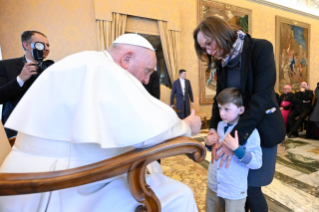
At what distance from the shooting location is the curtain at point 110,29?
459cm

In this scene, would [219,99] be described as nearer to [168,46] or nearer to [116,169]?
[116,169]

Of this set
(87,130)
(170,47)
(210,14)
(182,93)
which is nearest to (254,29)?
(210,14)

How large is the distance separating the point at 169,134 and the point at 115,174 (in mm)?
263

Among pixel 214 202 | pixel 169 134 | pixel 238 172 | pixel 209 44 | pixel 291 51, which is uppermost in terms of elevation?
pixel 291 51

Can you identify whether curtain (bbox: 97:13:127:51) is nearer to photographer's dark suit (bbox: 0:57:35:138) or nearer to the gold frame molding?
photographer's dark suit (bbox: 0:57:35:138)

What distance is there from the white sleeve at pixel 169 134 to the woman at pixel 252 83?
1.62 feet

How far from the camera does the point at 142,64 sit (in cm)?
112

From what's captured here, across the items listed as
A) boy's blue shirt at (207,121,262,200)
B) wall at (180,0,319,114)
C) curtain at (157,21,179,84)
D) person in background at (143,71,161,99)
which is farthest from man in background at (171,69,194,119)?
boy's blue shirt at (207,121,262,200)

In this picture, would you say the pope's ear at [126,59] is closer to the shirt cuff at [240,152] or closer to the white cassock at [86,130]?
the white cassock at [86,130]

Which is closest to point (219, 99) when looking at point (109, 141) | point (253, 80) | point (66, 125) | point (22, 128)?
point (253, 80)

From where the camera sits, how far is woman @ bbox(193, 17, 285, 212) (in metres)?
1.06

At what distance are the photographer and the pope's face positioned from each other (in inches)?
41.8

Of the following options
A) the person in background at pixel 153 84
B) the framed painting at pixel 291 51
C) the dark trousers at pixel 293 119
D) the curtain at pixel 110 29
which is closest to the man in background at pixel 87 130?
the person in background at pixel 153 84

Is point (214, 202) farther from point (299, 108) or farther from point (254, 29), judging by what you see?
A: point (254, 29)
